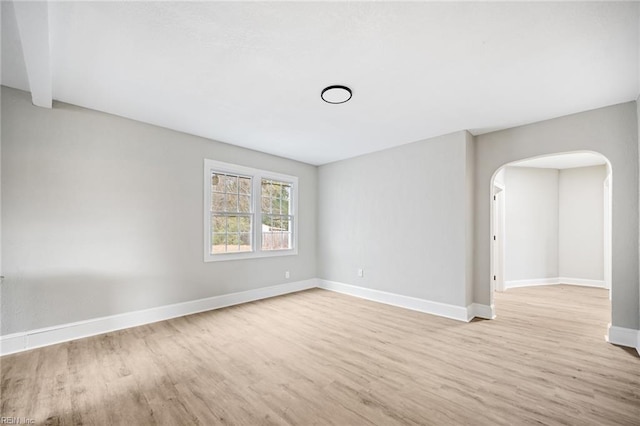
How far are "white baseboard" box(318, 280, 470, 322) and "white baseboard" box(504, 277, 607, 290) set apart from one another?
2864mm

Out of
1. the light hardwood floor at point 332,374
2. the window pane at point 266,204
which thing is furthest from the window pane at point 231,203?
the light hardwood floor at point 332,374

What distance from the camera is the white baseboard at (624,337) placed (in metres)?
2.78

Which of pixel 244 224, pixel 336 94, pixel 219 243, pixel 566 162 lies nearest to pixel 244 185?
pixel 244 224

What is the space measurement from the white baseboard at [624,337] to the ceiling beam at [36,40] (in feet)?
18.5

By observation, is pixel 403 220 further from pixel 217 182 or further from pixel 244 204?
pixel 217 182

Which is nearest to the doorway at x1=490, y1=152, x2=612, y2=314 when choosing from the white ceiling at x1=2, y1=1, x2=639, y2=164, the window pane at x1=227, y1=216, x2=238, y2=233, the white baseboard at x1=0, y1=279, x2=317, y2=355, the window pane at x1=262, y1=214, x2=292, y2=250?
the white ceiling at x1=2, y1=1, x2=639, y2=164

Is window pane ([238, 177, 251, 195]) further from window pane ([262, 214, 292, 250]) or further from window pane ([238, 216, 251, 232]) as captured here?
window pane ([262, 214, 292, 250])

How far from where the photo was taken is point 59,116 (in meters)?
2.98

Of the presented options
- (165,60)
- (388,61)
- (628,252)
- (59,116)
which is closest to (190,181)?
(59,116)

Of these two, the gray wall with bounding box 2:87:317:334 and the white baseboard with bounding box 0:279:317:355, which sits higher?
the gray wall with bounding box 2:87:317:334

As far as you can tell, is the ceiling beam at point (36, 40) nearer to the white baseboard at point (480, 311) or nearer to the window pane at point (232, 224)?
the window pane at point (232, 224)

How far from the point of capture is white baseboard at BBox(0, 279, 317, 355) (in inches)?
105

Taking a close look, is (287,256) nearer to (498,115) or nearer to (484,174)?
(484,174)

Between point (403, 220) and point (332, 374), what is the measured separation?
2.77 m
